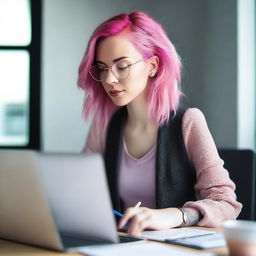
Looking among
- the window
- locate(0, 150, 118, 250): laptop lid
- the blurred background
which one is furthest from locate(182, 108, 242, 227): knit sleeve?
the window

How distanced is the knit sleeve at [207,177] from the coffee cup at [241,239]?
449 mm

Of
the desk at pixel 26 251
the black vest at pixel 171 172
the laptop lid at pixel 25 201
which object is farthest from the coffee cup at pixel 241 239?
the black vest at pixel 171 172

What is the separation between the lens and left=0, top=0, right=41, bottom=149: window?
3.09m

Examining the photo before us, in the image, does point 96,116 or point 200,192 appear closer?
point 200,192

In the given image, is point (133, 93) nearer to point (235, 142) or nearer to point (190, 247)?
point (190, 247)

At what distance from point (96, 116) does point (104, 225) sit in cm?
94

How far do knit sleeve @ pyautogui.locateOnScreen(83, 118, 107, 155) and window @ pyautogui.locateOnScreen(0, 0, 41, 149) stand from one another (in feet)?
3.94

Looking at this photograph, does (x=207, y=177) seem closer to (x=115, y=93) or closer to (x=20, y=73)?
(x=115, y=93)

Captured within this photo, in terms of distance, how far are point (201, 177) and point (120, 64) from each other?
16.9 inches

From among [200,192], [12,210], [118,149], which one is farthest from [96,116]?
[12,210]

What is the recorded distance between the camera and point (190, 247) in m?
1.11

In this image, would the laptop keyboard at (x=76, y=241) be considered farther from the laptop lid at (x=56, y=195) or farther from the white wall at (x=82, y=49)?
the white wall at (x=82, y=49)

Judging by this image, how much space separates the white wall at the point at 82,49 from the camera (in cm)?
289

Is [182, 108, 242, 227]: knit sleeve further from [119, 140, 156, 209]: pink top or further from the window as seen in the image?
the window
